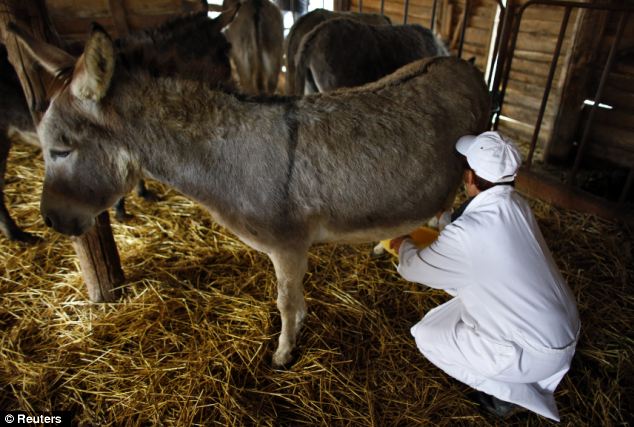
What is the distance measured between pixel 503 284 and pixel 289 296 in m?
1.16

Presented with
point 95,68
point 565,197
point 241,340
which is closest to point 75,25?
point 95,68

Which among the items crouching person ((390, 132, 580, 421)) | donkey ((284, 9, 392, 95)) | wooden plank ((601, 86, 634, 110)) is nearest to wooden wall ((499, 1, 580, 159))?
wooden plank ((601, 86, 634, 110))

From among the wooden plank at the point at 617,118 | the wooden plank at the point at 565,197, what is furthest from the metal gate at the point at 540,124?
the wooden plank at the point at 617,118

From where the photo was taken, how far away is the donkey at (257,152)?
1.80 metres

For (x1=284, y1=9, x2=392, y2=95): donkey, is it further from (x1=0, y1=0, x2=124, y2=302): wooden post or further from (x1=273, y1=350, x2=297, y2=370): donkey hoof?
(x1=273, y1=350, x2=297, y2=370): donkey hoof

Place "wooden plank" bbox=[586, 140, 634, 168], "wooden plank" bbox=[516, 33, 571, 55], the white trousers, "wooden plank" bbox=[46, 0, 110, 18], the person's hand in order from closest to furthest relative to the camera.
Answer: the white trousers → the person's hand → "wooden plank" bbox=[46, 0, 110, 18] → "wooden plank" bbox=[586, 140, 634, 168] → "wooden plank" bbox=[516, 33, 571, 55]

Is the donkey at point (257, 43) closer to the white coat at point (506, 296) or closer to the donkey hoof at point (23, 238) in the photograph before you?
the donkey hoof at point (23, 238)

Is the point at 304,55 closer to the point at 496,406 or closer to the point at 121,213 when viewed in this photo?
the point at 121,213

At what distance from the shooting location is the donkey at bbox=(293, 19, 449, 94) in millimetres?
3979

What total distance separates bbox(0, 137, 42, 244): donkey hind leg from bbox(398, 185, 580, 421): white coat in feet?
11.3

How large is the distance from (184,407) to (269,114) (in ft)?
5.65

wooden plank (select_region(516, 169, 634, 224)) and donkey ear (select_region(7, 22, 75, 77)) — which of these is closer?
donkey ear (select_region(7, 22, 75, 77))

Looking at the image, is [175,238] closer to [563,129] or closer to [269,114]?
[269,114]

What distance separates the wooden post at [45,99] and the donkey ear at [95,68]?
524 millimetres
